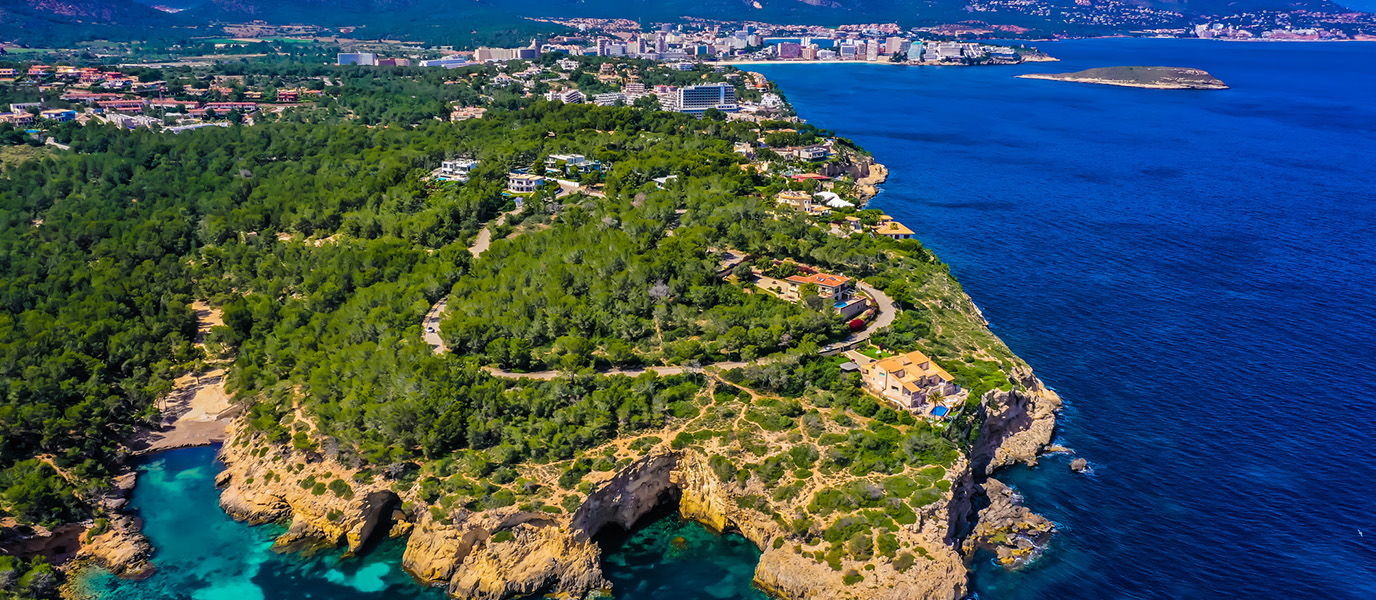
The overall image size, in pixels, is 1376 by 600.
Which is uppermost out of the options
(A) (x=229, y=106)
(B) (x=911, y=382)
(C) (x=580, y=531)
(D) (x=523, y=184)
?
(A) (x=229, y=106)

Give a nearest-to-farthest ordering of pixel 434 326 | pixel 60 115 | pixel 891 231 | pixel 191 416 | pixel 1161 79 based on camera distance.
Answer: pixel 191 416
pixel 434 326
pixel 891 231
pixel 60 115
pixel 1161 79

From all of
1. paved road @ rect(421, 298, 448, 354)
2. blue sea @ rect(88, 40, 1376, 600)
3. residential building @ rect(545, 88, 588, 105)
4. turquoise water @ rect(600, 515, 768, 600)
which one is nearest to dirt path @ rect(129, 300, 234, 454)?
blue sea @ rect(88, 40, 1376, 600)

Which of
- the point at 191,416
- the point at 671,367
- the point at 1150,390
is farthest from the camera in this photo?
the point at 1150,390

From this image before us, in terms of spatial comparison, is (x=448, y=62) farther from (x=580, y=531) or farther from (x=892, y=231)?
(x=580, y=531)

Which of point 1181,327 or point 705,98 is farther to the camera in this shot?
point 705,98

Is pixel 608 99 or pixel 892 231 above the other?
pixel 608 99

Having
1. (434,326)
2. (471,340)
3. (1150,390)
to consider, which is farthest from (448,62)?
(1150,390)
